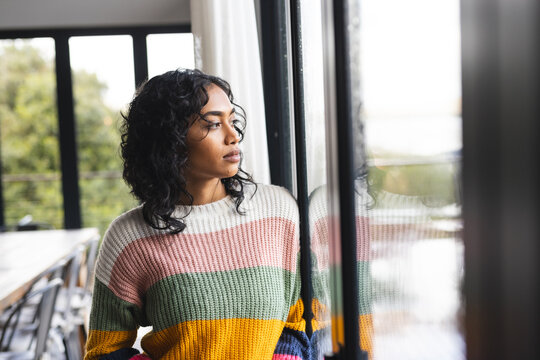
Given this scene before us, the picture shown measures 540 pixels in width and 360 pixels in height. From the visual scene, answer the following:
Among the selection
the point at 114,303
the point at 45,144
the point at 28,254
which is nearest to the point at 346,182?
the point at 114,303

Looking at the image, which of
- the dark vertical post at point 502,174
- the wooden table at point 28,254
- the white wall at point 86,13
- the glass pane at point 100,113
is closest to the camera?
the dark vertical post at point 502,174

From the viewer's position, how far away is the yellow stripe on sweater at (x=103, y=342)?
1.12 m

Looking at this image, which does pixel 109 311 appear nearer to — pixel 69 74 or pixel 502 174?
pixel 502 174

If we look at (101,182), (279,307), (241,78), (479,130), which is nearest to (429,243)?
(479,130)

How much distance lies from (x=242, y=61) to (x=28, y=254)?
184 centimetres

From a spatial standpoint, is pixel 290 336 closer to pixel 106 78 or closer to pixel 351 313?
pixel 351 313

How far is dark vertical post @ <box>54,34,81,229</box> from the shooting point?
13.0 feet

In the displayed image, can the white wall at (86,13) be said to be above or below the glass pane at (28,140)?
above

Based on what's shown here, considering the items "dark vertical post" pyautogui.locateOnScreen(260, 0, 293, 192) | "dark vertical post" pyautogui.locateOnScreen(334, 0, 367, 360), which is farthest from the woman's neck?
"dark vertical post" pyautogui.locateOnScreen(260, 0, 293, 192)

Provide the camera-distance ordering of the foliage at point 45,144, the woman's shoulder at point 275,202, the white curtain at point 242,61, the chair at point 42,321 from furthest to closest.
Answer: the foliage at point 45,144, the chair at point 42,321, the white curtain at point 242,61, the woman's shoulder at point 275,202

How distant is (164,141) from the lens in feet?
3.74

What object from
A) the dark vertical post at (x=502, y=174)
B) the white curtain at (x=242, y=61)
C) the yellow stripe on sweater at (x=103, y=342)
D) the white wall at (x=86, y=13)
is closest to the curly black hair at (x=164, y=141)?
the yellow stripe on sweater at (x=103, y=342)

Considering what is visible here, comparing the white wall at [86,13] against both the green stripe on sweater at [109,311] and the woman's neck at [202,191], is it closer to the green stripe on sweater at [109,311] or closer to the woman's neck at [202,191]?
the woman's neck at [202,191]

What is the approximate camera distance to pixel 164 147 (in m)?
1.14
